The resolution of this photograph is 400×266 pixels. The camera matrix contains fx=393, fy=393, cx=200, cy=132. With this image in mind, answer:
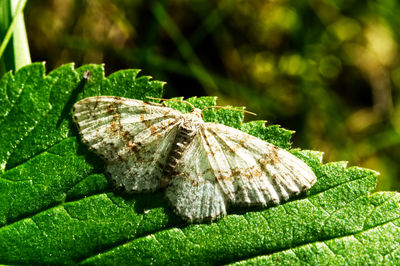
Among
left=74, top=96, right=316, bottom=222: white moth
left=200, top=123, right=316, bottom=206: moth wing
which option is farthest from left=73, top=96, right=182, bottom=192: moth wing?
left=200, top=123, right=316, bottom=206: moth wing

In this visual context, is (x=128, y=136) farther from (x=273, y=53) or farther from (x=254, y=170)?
(x=273, y=53)

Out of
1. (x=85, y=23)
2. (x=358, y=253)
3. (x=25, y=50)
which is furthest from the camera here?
(x=85, y=23)

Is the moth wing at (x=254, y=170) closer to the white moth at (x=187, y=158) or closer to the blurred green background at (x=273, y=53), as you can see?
the white moth at (x=187, y=158)

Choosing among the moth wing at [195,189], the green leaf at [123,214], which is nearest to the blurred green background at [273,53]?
the green leaf at [123,214]

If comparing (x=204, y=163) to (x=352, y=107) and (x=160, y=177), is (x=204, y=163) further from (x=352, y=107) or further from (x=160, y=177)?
(x=352, y=107)

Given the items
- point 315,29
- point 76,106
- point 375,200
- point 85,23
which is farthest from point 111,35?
point 375,200

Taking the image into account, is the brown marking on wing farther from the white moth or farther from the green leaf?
the green leaf

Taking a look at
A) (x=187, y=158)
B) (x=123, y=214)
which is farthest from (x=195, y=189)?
(x=123, y=214)
